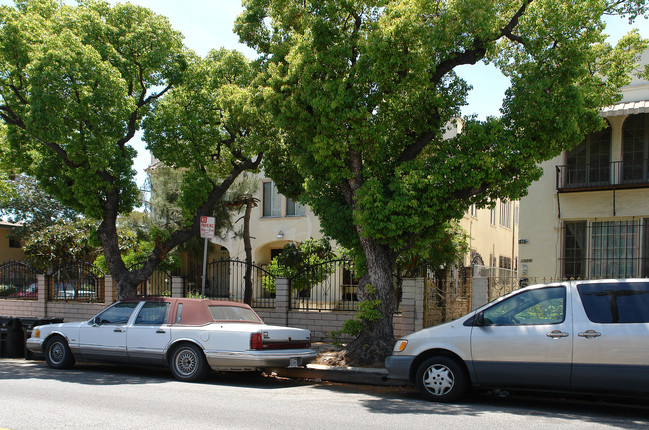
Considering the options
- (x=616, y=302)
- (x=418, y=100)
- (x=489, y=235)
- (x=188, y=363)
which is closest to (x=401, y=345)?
(x=616, y=302)

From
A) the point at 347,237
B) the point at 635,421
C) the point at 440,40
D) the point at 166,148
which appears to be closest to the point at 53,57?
the point at 166,148

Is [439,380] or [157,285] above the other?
[157,285]

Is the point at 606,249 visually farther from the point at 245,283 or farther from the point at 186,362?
the point at 186,362

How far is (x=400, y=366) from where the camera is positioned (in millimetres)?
9156

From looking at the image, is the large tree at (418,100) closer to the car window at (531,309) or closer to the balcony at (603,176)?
the car window at (531,309)

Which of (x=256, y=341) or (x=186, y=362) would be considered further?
(x=186, y=362)

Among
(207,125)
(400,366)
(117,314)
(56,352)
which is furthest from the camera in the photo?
(207,125)

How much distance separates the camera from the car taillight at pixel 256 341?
10102 mm

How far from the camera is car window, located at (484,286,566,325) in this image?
827 cm

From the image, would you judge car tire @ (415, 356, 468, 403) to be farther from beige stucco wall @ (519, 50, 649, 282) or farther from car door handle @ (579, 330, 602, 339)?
beige stucco wall @ (519, 50, 649, 282)

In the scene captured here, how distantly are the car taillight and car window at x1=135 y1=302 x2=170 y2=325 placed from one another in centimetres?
184

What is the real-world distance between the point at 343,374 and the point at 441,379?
2.72 metres

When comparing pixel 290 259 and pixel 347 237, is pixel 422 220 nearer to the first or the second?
pixel 347 237

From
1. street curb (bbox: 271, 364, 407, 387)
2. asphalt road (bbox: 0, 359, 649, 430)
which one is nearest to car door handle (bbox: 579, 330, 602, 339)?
asphalt road (bbox: 0, 359, 649, 430)
